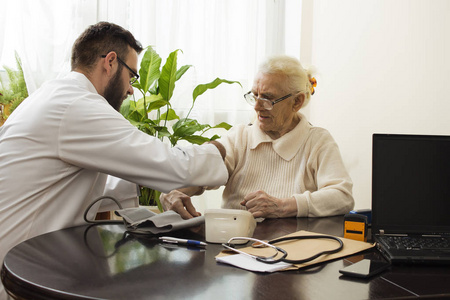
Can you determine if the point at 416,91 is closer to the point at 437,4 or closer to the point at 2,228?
the point at 437,4

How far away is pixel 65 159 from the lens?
1.40 meters

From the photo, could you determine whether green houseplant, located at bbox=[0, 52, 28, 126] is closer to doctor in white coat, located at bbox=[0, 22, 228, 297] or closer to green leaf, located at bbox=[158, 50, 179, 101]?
green leaf, located at bbox=[158, 50, 179, 101]

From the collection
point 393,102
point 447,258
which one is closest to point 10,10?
point 393,102

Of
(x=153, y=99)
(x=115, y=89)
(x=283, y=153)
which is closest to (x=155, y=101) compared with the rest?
(x=153, y=99)

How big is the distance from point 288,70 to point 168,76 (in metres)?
0.95

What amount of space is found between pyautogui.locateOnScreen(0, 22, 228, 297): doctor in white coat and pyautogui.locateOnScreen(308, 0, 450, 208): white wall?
1363 mm

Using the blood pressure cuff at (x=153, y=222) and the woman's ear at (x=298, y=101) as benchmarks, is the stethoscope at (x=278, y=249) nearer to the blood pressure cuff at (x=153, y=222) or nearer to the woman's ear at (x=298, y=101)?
the blood pressure cuff at (x=153, y=222)

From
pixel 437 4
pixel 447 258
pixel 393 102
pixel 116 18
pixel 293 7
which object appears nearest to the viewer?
pixel 447 258

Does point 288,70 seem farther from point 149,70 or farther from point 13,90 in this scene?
point 13,90

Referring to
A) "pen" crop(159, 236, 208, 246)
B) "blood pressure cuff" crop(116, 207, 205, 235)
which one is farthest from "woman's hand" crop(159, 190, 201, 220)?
"pen" crop(159, 236, 208, 246)

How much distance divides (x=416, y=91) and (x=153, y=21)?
5.82 feet

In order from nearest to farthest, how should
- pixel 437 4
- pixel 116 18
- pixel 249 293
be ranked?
1. pixel 249 293
2. pixel 437 4
3. pixel 116 18

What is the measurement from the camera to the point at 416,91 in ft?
7.72

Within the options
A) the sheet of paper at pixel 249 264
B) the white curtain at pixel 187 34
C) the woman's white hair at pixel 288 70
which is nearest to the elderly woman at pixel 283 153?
the woman's white hair at pixel 288 70
